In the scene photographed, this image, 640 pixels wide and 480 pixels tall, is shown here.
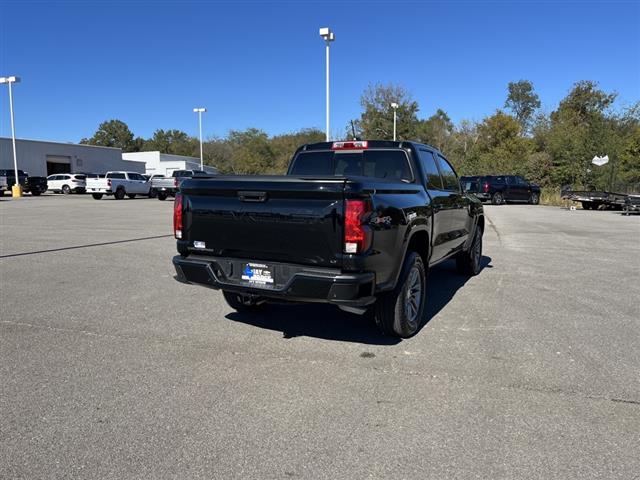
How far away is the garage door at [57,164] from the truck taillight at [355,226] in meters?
57.7

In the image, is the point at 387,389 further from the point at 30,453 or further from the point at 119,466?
the point at 30,453

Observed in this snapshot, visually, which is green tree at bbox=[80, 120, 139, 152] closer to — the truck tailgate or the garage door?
the garage door

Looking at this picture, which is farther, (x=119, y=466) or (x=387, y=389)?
(x=387, y=389)

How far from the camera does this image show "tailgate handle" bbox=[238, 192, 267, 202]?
4.44 metres

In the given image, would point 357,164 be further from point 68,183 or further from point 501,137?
point 501,137

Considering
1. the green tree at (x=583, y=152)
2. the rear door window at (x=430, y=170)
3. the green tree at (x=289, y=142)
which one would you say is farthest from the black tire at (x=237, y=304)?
the green tree at (x=289, y=142)

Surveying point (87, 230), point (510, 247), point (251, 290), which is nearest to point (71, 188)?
point (87, 230)

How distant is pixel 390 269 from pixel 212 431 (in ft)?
6.73

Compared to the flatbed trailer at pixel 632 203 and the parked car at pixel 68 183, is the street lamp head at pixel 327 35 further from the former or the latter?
the parked car at pixel 68 183

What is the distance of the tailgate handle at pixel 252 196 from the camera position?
4441 millimetres

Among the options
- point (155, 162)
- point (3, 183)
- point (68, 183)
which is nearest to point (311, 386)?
point (3, 183)

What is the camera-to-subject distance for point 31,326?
5.43 meters

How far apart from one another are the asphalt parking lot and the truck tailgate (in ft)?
3.07

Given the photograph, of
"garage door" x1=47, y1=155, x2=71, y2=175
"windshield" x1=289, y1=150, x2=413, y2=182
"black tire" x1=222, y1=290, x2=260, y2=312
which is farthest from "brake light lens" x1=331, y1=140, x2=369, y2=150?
"garage door" x1=47, y1=155, x2=71, y2=175
